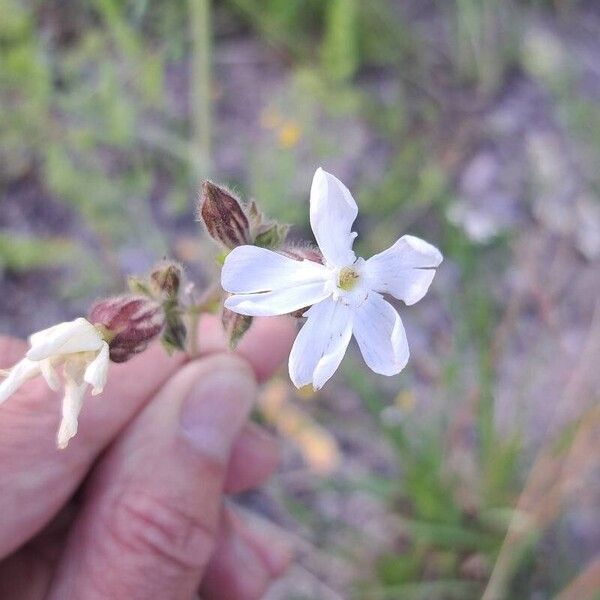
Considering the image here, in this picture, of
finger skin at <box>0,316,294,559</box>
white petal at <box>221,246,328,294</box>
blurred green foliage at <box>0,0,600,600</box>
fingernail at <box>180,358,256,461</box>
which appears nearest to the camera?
white petal at <box>221,246,328,294</box>

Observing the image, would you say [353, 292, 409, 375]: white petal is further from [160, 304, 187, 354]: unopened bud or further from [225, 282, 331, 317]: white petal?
[160, 304, 187, 354]: unopened bud

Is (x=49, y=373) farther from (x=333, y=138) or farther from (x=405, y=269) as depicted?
(x=333, y=138)

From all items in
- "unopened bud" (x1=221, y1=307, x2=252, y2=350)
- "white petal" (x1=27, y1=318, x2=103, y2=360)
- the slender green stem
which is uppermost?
the slender green stem

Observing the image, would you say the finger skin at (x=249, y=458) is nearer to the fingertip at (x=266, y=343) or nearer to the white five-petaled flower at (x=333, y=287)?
the fingertip at (x=266, y=343)

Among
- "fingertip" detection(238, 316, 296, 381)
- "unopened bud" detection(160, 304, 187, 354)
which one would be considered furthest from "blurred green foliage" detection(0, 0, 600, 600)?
"unopened bud" detection(160, 304, 187, 354)

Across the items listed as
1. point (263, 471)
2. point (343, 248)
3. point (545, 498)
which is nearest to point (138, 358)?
point (263, 471)

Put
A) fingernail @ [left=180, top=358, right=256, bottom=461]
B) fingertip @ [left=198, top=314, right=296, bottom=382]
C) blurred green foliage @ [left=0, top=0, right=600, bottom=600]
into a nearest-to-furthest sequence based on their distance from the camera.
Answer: fingernail @ [left=180, top=358, right=256, bottom=461] < fingertip @ [left=198, top=314, right=296, bottom=382] < blurred green foliage @ [left=0, top=0, right=600, bottom=600]
